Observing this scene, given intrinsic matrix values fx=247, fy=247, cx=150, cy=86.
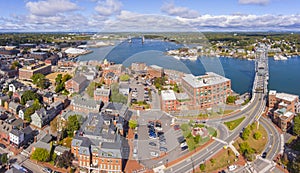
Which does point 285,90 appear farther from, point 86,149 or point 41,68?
point 41,68

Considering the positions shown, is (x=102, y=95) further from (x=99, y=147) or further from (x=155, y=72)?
(x=155, y=72)

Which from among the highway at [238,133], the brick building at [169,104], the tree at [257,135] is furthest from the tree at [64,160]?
the tree at [257,135]

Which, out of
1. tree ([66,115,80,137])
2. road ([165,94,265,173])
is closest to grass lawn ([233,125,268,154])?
road ([165,94,265,173])

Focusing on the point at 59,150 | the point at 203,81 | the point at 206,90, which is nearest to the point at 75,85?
the point at 59,150

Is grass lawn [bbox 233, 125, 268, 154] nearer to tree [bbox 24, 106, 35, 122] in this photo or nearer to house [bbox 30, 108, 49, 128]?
house [bbox 30, 108, 49, 128]

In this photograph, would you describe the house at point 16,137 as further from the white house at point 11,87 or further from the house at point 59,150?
the white house at point 11,87
